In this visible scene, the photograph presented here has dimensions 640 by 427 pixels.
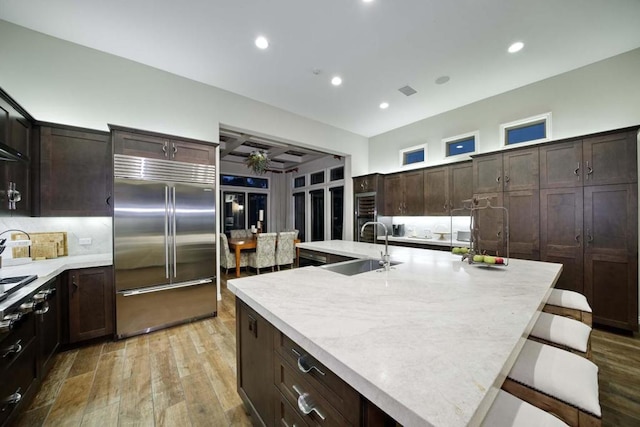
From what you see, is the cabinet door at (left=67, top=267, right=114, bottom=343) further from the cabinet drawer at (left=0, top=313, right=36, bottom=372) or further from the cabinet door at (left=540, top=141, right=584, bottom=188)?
the cabinet door at (left=540, top=141, right=584, bottom=188)

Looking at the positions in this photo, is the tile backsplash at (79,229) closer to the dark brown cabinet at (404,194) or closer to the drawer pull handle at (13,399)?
the drawer pull handle at (13,399)

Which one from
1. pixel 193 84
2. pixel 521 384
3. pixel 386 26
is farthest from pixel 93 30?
pixel 521 384

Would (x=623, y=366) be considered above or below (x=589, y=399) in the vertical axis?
below

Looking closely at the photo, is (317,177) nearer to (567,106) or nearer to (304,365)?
(567,106)

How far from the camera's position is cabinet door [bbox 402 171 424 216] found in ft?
15.8

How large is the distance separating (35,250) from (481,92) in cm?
627

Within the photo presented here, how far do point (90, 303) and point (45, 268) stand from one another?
569 millimetres

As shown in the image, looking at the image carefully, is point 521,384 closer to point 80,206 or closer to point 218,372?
point 218,372

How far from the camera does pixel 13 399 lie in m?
1.48

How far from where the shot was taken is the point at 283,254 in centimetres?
580

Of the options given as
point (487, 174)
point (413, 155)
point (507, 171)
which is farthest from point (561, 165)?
point (413, 155)

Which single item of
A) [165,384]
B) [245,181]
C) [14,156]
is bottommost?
[165,384]

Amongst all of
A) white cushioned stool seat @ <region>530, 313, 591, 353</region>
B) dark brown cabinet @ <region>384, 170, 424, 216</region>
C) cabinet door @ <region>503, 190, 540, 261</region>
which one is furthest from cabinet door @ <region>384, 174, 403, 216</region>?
white cushioned stool seat @ <region>530, 313, 591, 353</region>

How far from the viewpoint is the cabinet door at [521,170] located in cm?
330
